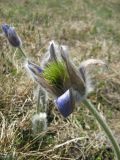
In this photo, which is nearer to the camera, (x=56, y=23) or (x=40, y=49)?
(x=40, y=49)

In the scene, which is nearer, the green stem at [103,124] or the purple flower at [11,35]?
the green stem at [103,124]

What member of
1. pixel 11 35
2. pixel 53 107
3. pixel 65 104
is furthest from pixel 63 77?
pixel 53 107

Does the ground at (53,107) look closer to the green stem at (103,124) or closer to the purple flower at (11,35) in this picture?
the purple flower at (11,35)

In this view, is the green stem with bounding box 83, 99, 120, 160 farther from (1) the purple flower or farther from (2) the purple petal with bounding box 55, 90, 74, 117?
(1) the purple flower

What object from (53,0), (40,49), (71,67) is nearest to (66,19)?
(53,0)

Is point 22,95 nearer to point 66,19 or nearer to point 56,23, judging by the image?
point 56,23

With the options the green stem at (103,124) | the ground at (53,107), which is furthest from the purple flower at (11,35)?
the green stem at (103,124)

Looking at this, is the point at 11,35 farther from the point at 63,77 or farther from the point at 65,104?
the point at 65,104
